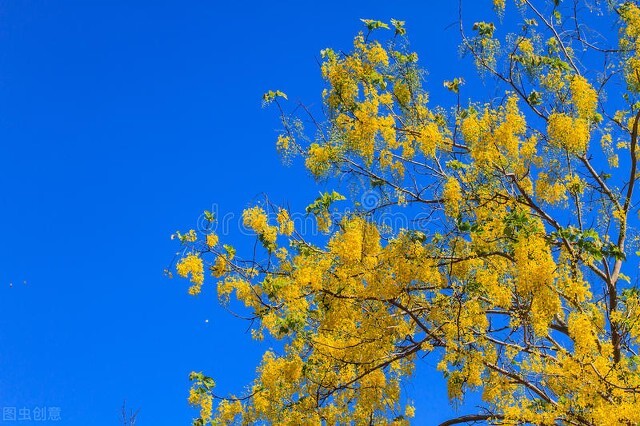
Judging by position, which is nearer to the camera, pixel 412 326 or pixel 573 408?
pixel 573 408

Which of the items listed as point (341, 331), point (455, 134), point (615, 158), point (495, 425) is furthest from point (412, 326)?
point (615, 158)

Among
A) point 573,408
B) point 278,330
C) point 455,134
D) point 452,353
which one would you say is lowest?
point 573,408

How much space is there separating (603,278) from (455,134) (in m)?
1.88

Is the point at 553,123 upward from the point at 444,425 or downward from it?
upward

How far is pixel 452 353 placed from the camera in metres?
5.76

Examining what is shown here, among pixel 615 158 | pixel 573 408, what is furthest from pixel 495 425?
pixel 615 158

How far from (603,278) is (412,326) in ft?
6.45

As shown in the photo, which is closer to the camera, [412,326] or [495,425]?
[495,425]

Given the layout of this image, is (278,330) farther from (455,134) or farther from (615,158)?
(615,158)

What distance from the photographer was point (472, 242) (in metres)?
6.16

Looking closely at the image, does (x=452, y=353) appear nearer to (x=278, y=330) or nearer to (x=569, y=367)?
(x=569, y=367)

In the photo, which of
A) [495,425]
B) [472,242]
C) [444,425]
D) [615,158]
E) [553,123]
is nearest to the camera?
[495,425]

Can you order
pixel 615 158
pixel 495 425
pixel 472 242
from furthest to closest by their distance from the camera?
pixel 615 158 < pixel 472 242 < pixel 495 425

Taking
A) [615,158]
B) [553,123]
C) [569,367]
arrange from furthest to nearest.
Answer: [615,158] → [553,123] → [569,367]
